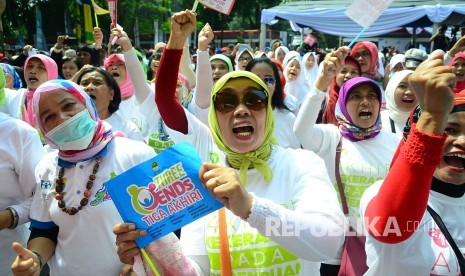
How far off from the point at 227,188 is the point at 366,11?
273cm

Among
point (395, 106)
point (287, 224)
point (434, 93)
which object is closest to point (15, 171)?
point (287, 224)

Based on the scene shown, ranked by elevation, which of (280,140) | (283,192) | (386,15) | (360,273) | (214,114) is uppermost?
(386,15)

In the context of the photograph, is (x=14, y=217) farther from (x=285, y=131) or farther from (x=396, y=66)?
(x=396, y=66)

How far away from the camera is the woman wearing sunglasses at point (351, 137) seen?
2.71 m

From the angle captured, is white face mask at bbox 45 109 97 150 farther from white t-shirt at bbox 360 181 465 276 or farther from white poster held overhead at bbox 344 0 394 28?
white poster held overhead at bbox 344 0 394 28

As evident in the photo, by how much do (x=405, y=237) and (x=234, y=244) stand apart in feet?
2.14

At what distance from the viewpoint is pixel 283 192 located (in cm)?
172

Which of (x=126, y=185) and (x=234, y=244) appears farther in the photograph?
(x=234, y=244)

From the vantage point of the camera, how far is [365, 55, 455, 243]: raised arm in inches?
44.7

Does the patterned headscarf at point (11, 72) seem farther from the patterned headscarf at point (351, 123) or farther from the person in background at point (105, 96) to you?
the patterned headscarf at point (351, 123)

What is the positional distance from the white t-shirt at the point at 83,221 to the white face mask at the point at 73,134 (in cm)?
11

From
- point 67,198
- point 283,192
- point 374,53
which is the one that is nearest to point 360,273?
point 283,192

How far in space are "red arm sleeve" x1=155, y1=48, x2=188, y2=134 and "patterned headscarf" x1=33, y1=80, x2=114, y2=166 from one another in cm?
42

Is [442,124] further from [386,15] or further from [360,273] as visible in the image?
[386,15]
